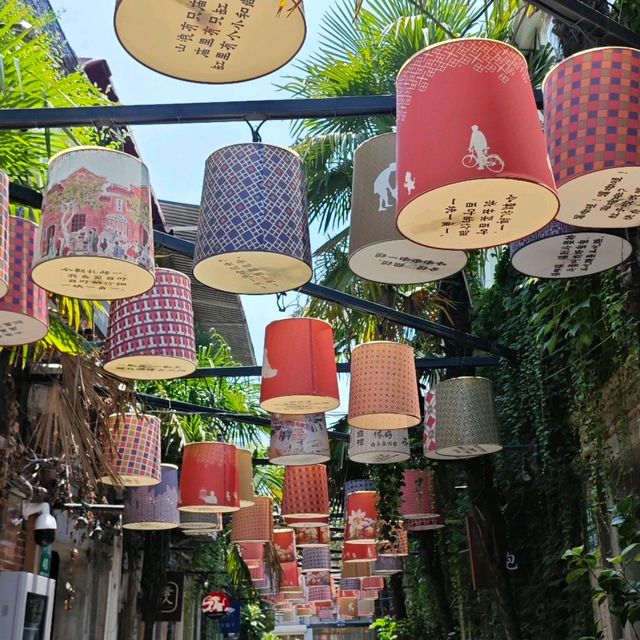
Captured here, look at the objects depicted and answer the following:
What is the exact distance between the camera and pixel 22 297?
3.15 meters

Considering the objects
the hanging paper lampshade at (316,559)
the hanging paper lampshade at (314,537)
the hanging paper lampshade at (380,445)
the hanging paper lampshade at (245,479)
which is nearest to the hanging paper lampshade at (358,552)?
the hanging paper lampshade at (314,537)

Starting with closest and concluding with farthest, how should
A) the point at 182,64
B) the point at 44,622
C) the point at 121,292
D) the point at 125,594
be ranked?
1. the point at 182,64
2. the point at 121,292
3. the point at 44,622
4. the point at 125,594

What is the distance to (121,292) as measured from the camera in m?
3.03

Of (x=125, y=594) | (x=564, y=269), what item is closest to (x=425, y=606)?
(x=125, y=594)

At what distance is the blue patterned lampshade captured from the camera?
10.1 feet

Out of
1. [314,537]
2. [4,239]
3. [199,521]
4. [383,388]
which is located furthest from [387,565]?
[4,239]

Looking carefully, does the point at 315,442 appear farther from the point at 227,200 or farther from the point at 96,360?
the point at 227,200

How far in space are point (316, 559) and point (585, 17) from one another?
11.7 meters

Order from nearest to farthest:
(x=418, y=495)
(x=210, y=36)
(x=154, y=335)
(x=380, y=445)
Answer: (x=210, y=36), (x=154, y=335), (x=380, y=445), (x=418, y=495)

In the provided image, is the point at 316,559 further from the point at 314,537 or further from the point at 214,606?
the point at 214,606

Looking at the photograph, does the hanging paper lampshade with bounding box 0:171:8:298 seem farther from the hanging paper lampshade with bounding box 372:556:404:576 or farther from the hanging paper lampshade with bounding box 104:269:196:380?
the hanging paper lampshade with bounding box 372:556:404:576

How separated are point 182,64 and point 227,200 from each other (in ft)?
1.97

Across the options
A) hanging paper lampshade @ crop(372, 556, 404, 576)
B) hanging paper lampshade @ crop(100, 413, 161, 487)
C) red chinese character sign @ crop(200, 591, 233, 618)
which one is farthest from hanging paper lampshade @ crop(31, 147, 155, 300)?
red chinese character sign @ crop(200, 591, 233, 618)

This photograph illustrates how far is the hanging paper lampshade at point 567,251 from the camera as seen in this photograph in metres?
3.22
